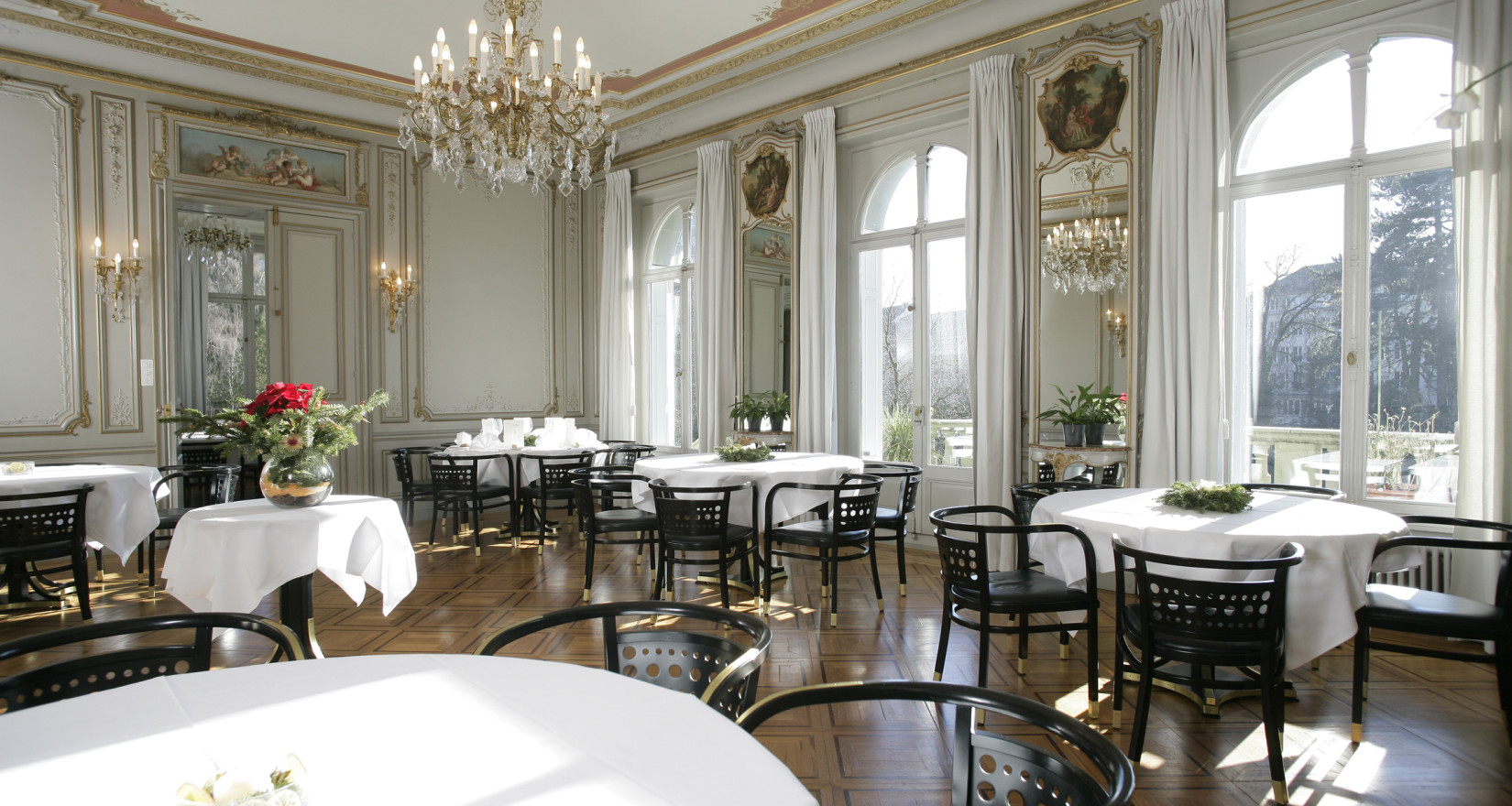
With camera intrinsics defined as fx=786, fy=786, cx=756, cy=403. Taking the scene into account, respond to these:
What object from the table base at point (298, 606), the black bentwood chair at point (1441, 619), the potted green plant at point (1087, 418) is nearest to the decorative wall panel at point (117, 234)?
the table base at point (298, 606)

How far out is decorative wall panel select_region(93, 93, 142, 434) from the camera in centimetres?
630

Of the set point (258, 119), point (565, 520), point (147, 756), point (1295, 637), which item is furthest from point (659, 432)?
point (147, 756)

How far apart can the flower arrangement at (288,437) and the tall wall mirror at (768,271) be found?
4.01 m

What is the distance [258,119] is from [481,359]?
2.92m

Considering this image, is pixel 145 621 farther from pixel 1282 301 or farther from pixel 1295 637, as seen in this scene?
pixel 1282 301

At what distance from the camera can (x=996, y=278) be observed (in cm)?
550

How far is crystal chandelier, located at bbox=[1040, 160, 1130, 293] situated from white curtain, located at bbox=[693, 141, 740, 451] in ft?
9.95

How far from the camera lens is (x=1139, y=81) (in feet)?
15.8

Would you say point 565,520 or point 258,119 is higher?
point 258,119

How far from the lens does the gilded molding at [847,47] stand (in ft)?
17.0

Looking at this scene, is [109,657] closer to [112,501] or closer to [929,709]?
[929,709]

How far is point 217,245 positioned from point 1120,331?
9.54 metres

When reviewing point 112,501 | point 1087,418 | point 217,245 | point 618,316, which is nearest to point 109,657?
point 112,501

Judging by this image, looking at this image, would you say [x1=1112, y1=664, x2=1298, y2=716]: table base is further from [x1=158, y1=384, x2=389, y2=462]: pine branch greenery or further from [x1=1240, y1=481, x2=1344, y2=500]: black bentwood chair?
[x1=158, y1=384, x2=389, y2=462]: pine branch greenery
